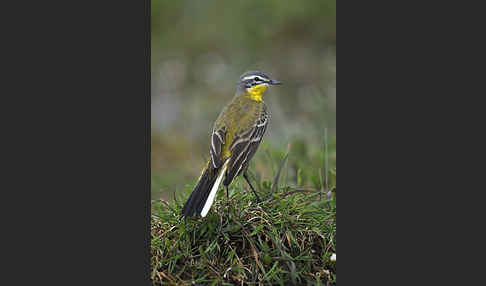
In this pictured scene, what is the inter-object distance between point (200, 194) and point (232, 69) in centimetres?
358

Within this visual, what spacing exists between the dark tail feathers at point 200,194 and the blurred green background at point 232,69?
1.38 m

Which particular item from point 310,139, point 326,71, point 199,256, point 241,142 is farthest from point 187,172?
point 326,71

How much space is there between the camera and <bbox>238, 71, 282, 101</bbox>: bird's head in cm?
419

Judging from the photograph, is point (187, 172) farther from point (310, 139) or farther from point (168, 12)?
point (168, 12)

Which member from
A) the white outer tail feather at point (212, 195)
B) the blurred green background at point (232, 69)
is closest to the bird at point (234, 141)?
the white outer tail feather at point (212, 195)

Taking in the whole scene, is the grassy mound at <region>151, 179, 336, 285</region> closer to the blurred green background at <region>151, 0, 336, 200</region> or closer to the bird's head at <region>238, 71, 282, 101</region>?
the bird's head at <region>238, 71, 282, 101</region>

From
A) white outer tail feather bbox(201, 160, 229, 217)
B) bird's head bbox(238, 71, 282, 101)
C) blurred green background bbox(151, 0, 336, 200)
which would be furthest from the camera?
blurred green background bbox(151, 0, 336, 200)

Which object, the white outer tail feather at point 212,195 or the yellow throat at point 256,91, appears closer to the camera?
A: the white outer tail feather at point 212,195

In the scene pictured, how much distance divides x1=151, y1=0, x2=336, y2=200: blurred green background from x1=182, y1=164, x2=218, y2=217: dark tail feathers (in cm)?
138

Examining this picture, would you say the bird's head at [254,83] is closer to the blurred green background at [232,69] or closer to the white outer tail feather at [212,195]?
the blurred green background at [232,69]

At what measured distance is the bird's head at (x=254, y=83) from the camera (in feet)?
13.8

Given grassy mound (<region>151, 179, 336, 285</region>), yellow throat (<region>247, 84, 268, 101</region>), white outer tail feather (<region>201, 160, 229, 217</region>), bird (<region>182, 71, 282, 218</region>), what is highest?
yellow throat (<region>247, 84, 268, 101</region>)

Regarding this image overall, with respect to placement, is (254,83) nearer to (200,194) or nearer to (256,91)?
(256,91)

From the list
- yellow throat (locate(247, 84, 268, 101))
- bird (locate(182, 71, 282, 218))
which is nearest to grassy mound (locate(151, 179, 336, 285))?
bird (locate(182, 71, 282, 218))
